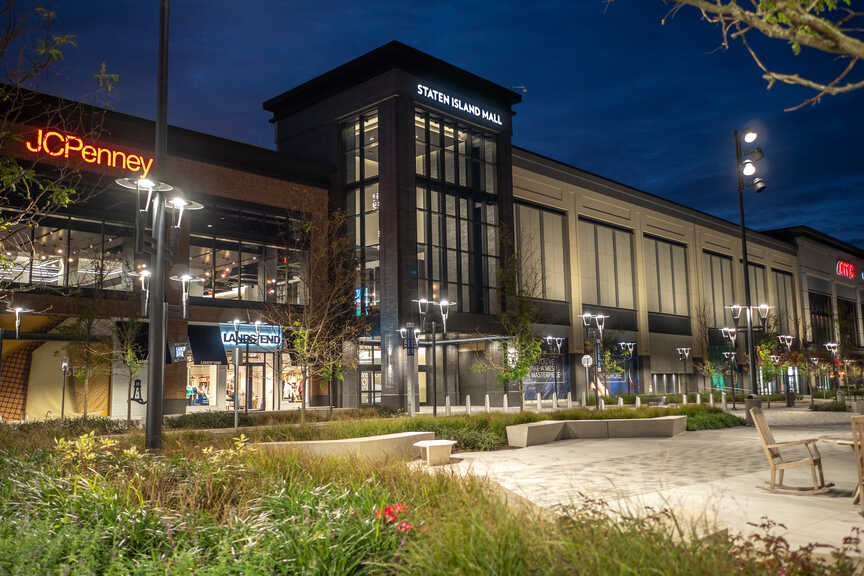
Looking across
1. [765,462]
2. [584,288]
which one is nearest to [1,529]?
[765,462]

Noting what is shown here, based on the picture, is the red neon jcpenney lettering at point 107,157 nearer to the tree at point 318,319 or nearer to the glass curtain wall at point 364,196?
the tree at point 318,319

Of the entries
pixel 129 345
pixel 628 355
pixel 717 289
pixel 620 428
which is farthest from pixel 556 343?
pixel 129 345

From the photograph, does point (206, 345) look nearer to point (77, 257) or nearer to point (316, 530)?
point (77, 257)

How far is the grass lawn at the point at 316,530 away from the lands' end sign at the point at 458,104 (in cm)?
3939

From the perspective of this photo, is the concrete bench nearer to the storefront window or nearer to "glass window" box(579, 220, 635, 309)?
the storefront window

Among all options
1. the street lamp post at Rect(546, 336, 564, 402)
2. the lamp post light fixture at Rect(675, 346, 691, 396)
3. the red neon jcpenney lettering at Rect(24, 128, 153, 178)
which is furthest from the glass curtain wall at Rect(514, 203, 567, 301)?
the red neon jcpenney lettering at Rect(24, 128, 153, 178)

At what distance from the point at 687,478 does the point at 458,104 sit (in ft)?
127

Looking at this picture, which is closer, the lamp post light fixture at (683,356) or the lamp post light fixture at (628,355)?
the lamp post light fixture at (628,355)

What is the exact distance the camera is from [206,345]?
3953cm

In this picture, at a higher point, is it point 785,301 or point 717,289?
point 717,289

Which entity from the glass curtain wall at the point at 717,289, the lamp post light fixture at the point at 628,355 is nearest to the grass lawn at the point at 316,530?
the lamp post light fixture at the point at 628,355

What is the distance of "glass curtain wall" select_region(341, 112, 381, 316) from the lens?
45688mm

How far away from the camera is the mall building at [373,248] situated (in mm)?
35750

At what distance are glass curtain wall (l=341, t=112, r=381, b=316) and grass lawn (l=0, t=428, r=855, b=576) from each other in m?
36.2
